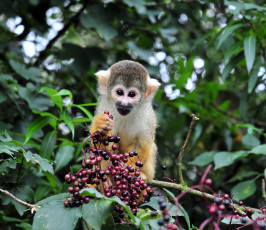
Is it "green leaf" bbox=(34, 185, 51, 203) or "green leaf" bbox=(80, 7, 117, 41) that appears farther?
"green leaf" bbox=(80, 7, 117, 41)

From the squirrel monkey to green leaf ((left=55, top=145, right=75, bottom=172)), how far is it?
529 mm

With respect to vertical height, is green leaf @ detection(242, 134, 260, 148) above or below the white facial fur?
below

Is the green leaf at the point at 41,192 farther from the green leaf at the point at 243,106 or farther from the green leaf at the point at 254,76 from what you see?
the green leaf at the point at 243,106

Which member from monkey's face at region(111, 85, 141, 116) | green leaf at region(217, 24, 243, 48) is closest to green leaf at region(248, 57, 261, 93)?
green leaf at region(217, 24, 243, 48)

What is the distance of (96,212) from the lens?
6.64 feet

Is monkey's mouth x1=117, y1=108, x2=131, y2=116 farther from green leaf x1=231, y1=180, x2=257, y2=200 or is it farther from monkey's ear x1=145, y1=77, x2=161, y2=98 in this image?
green leaf x1=231, y1=180, x2=257, y2=200

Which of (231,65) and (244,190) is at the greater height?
(231,65)

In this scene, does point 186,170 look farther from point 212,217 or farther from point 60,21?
point 212,217

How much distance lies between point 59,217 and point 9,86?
2.23 meters

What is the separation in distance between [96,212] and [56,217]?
271 millimetres

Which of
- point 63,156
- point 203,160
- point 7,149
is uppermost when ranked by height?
point 7,149

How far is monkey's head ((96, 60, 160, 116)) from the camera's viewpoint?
370cm

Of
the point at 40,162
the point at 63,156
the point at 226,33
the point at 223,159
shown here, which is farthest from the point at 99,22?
the point at 40,162

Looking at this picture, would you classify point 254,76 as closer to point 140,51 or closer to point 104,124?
point 140,51
